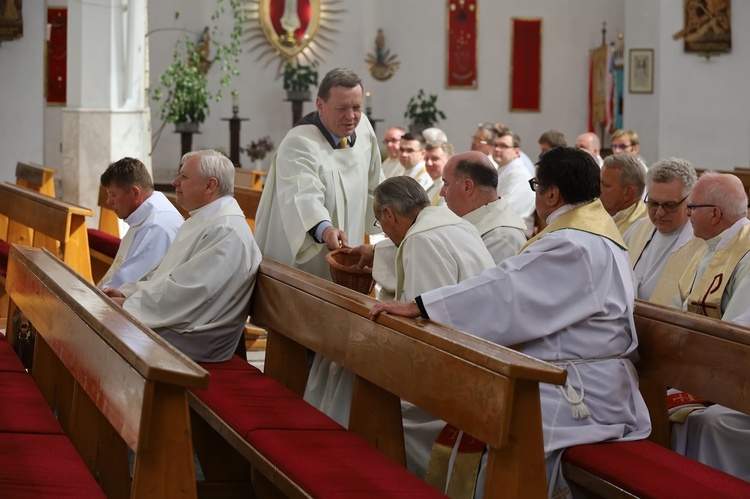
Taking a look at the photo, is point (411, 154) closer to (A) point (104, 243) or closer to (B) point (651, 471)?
(A) point (104, 243)

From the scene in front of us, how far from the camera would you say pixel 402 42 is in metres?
18.5

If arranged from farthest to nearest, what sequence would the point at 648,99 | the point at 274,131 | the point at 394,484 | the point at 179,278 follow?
the point at 274,131 → the point at 648,99 → the point at 179,278 → the point at 394,484

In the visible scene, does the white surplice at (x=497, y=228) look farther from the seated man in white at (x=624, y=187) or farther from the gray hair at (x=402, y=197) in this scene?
the seated man in white at (x=624, y=187)

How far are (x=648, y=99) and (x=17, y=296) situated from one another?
11508 millimetres

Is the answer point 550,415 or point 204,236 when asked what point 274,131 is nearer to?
point 204,236

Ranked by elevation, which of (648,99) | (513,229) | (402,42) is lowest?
(513,229)

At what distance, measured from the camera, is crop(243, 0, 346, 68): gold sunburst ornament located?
18078 mm

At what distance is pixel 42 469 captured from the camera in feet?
10.1

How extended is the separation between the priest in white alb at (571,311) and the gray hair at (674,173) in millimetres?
1403

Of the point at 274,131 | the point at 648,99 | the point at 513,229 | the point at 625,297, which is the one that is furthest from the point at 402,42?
the point at 625,297

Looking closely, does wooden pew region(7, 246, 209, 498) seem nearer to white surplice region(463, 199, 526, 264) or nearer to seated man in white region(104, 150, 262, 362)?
seated man in white region(104, 150, 262, 362)

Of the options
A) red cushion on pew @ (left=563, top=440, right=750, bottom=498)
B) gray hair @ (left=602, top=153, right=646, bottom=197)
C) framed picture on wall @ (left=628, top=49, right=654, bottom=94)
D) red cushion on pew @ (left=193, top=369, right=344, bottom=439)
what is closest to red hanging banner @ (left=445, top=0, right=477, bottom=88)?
framed picture on wall @ (left=628, top=49, right=654, bottom=94)

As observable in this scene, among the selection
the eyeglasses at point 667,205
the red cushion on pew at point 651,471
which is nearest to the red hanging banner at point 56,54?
the eyeglasses at point 667,205

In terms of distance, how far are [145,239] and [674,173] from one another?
274cm
